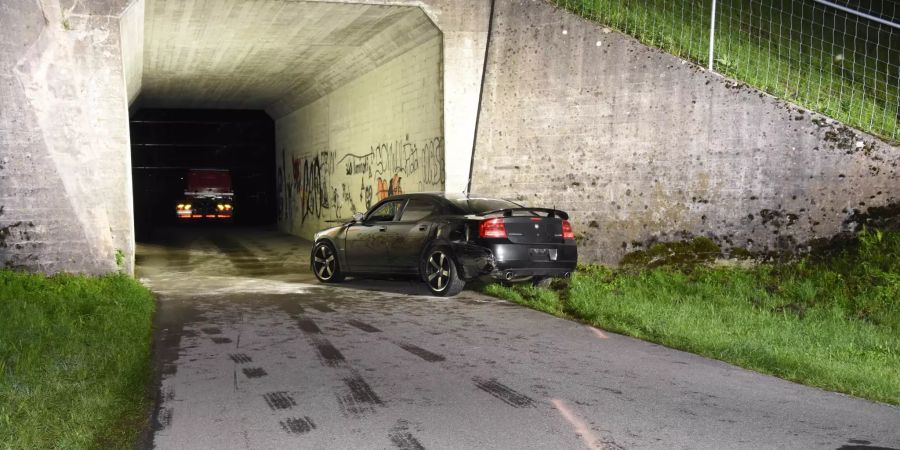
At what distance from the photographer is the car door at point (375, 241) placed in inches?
471

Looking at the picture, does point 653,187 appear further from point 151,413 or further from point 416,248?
point 151,413

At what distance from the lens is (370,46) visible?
54.9 ft

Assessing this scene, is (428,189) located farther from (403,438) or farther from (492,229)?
(403,438)

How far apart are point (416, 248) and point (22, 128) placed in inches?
234

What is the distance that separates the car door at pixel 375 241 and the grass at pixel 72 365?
3127mm

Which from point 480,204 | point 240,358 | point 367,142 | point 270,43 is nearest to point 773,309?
point 480,204

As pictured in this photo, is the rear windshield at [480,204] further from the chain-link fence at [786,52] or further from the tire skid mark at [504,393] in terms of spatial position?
the tire skid mark at [504,393]

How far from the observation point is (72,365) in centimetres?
642

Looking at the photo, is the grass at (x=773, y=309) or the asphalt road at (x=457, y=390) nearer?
the asphalt road at (x=457, y=390)

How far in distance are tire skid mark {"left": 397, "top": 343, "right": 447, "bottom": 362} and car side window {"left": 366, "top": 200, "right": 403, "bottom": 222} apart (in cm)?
475

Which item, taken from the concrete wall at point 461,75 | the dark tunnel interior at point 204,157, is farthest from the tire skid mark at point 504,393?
the dark tunnel interior at point 204,157

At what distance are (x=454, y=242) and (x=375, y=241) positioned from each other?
5.73 ft

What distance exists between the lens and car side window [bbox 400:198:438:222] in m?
11.7

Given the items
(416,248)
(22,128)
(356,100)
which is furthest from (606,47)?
(22,128)
